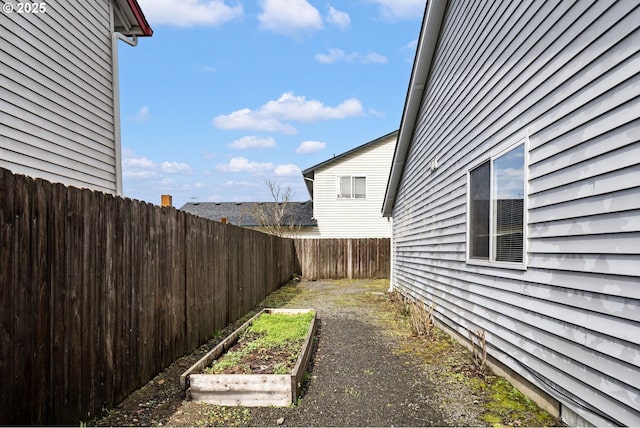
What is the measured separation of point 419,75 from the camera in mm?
7867

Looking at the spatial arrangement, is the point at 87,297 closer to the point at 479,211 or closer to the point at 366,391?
the point at 366,391

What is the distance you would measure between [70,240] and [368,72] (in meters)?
12.8

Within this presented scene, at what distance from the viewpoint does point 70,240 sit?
9.14 ft

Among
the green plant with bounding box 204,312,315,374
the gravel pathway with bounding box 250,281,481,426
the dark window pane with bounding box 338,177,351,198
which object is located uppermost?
the dark window pane with bounding box 338,177,351,198

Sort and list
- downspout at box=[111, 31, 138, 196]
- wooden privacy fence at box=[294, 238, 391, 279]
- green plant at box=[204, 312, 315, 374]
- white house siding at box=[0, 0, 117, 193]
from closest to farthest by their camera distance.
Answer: green plant at box=[204, 312, 315, 374]
white house siding at box=[0, 0, 117, 193]
downspout at box=[111, 31, 138, 196]
wooden privacy fence at box=[294, 238, 391, 279]

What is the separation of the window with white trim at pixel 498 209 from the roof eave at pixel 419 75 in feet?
10.6

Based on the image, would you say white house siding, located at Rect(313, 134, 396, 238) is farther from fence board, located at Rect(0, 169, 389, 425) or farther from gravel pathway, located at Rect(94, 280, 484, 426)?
fence board, located at Rect(0, 169, 389, 425)

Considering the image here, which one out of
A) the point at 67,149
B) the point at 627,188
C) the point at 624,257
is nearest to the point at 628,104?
the point at 627,188

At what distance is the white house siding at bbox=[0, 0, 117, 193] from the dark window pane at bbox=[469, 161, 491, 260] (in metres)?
6.24

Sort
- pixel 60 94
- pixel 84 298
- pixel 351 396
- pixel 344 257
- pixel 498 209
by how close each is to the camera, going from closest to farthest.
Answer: pixel 84 298
pixel 351 396
pixel 498 209
pixel 60 94
pixel 344 257

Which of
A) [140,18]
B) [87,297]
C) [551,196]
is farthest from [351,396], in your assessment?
[140,18]

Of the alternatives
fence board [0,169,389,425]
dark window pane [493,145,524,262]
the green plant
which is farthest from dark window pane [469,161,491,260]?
fence board [0,169,389,425]

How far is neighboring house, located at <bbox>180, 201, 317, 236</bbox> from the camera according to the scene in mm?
20781

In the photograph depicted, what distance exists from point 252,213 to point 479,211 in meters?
19.6
